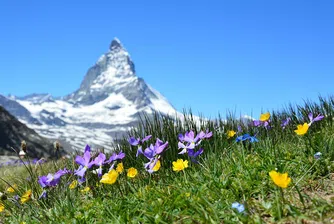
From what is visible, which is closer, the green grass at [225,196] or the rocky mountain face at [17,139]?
the green grass at [225,196]

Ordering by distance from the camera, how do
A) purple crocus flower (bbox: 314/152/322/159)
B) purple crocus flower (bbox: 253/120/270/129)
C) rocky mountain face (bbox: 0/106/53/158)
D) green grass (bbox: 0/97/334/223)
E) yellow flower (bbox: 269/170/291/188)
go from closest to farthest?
yellow flower (bbox: 269/170/291/188) < green grass (bbox: 0/97/334/223) < purple crocus flower (bbox: 314/152/322/159) < purple crocus flower (bbox: 253/120/270/129) < rocky mountain face (bbox: 0/106/53/158)

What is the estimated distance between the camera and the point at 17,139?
113 feet

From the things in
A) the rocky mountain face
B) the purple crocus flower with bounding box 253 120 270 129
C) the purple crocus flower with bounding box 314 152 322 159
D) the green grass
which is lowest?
the green grass

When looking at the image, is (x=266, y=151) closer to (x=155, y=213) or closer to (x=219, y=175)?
(x=219, y=175)

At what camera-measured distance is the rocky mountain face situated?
30.5 metres

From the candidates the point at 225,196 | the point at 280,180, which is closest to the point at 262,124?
the point at 225,196

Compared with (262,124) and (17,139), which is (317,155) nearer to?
(262,124)

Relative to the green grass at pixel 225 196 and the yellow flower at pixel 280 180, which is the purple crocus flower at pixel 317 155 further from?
the yellow flower at pixel 280 180

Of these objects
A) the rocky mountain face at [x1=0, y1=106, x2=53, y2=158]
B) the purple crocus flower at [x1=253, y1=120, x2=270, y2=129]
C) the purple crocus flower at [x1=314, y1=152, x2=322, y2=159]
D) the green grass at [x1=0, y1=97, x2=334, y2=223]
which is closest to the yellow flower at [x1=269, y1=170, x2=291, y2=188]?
the green grass at [x1=0, y1=97, x2=334, y2=223]

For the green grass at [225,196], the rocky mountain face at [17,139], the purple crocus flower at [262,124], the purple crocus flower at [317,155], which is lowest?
the green grass at [225,196]

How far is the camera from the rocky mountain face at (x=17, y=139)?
3051 cm

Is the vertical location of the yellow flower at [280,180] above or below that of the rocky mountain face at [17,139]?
below

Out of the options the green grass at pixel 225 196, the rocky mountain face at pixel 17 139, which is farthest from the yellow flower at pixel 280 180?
the rocky mountain face at pixel 17 139

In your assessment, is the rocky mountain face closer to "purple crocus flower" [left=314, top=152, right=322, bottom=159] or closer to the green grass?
the green grass
